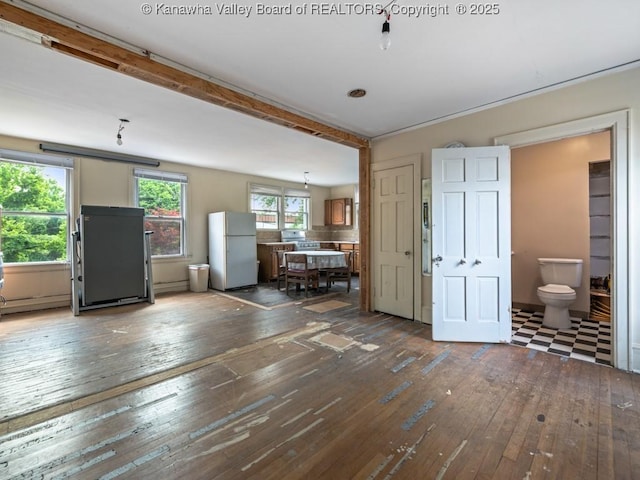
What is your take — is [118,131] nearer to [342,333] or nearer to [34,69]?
[34,69]

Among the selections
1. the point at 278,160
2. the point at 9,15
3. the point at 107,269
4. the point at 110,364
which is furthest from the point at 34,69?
the point at 278,160

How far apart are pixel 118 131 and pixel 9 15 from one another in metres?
2.43

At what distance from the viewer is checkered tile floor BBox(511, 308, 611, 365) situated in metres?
2.82

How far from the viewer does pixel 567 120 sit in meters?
2.75

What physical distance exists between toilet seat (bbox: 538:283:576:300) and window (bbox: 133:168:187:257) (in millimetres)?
6057

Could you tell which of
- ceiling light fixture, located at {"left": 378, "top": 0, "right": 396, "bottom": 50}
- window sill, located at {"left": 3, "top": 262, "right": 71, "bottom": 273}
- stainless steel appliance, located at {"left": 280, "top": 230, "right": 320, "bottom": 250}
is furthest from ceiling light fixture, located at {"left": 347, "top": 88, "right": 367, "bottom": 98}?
window sill, located at {"left": 3, "top": 262, "right": 71, "bottom": 273}

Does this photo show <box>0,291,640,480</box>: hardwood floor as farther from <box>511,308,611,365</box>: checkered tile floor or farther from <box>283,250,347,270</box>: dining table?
<box>283,250,347,270</box>: dining table

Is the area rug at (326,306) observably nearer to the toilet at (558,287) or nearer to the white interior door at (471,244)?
the white interior door at (471,244)

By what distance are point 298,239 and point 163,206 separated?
333 cm


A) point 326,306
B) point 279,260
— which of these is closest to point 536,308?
point 326,306

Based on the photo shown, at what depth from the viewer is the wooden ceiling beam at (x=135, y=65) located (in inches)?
74.7

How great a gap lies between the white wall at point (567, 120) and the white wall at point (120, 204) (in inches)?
173

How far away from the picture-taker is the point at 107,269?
15.1 feet

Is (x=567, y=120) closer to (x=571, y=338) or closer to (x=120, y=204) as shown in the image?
(x=571, y=338)
